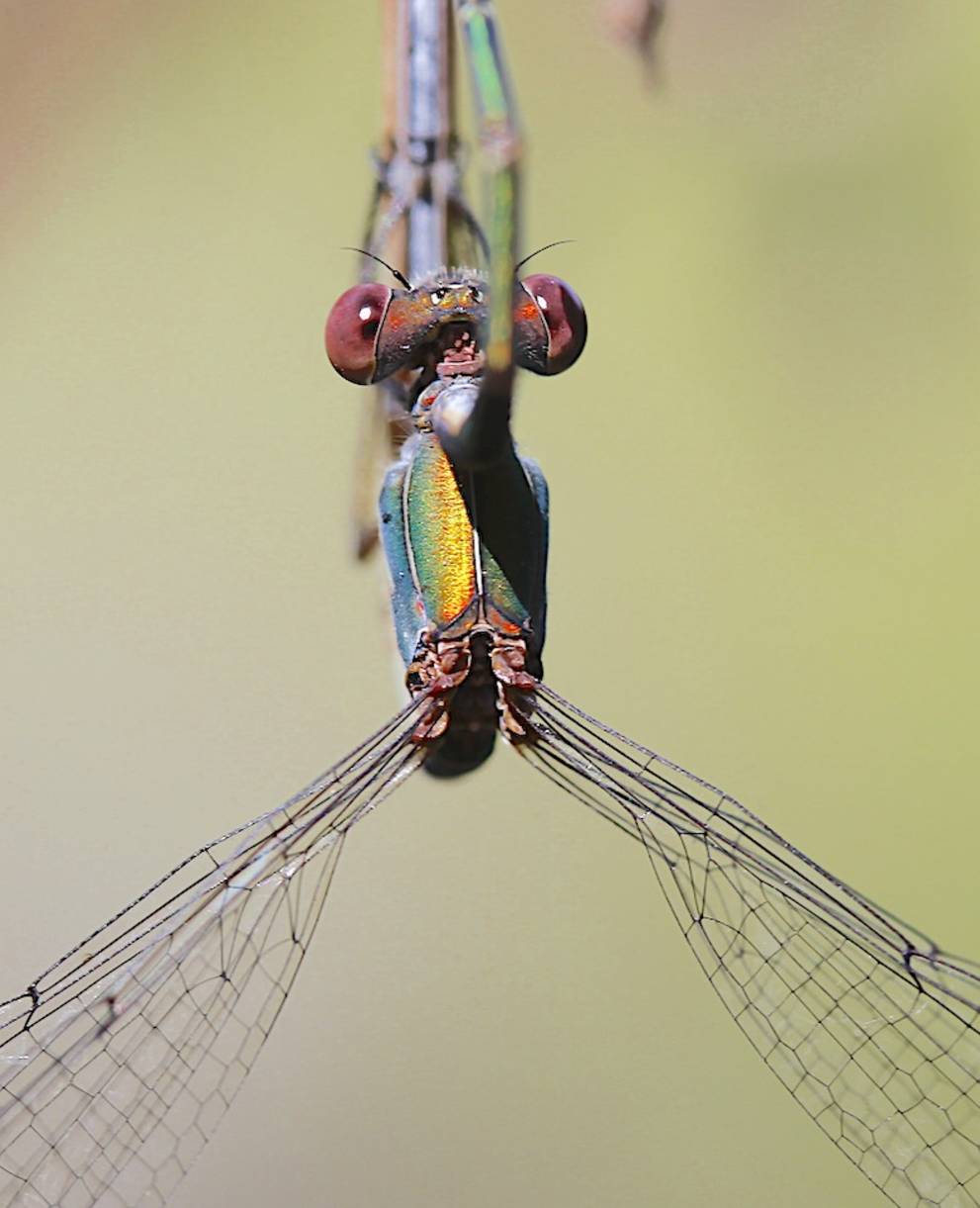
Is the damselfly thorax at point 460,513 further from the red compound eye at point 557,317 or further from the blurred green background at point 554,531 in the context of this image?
the blurred green background at point 554,531

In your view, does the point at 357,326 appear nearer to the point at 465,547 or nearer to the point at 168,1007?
the point at 465,547

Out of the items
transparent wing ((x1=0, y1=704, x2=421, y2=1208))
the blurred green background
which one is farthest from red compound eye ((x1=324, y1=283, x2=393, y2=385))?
the blurred green background

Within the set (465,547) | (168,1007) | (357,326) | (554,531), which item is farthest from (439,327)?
(554,531)

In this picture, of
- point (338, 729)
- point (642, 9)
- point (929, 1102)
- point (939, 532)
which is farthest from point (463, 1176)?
point (642, 9)

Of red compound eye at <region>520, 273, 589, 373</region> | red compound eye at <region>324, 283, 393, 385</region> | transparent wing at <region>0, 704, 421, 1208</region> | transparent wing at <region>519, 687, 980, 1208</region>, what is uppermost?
red compound eye at <region>520, 273, 589, 373</region>

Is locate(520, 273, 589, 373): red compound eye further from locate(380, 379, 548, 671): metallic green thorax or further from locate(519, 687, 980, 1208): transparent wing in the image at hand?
locate(519, 687, 980, 1208): transparent wing

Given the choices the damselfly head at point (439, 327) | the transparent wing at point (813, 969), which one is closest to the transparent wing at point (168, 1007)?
the transparent wing at point (813, 969)

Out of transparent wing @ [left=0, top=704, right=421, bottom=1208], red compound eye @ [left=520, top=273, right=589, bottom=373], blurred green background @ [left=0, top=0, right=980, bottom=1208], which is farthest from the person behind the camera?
blurred green background @ [left=0, top=0, right=980, bottom=1208]
